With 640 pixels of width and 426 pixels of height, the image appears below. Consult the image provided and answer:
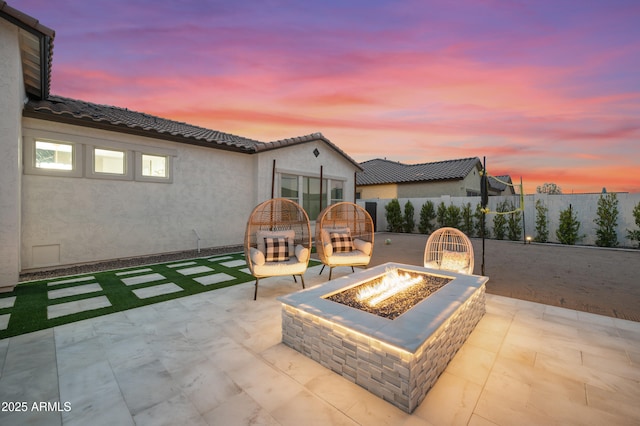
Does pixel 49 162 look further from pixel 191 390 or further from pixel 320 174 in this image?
pixel 320 174

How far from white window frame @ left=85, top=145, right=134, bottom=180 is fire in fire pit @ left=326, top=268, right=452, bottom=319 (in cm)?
652

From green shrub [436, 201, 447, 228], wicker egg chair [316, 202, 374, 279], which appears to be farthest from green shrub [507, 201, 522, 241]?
wicker egg chair [316, 202, 374, 279]

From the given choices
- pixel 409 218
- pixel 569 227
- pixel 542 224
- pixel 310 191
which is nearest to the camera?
pixel 569 227

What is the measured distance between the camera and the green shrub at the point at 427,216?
45.5 ft

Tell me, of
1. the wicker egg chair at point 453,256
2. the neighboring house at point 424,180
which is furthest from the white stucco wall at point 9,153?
the neighboring house at point 424,180

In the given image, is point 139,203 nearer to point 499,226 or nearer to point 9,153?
point 9,153

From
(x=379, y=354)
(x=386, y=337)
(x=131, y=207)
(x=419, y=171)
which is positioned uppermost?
(x=419, y=171)

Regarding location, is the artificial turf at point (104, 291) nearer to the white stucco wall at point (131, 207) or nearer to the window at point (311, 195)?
the white stucco wall at point (131, 207)

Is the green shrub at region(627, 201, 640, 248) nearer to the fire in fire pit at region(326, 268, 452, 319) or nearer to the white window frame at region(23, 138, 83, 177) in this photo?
the fire in fire pit at region(326, 268, 452, 319)

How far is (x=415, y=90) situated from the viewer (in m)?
8.15

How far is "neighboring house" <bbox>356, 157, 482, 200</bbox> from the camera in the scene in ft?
54.2

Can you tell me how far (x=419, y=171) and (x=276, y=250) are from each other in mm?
16831

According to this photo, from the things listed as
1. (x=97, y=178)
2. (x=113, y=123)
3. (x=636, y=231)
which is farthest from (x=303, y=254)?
(x=636, y=231)

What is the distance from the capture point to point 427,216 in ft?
45.7
